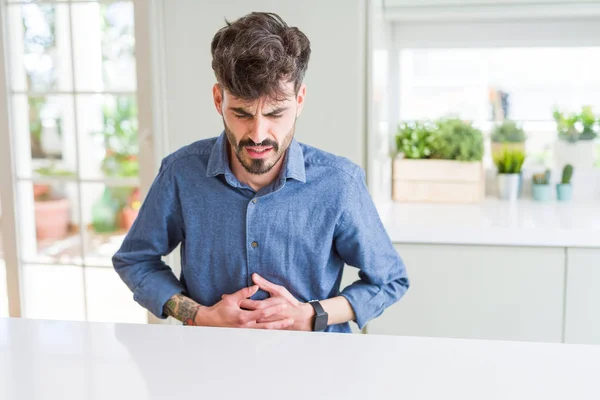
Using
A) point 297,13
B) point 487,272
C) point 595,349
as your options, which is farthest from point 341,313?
point 297,13

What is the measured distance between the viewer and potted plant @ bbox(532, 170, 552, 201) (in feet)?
9.47

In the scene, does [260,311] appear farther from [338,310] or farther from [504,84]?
[504,84]

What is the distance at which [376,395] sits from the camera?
912 millimetres

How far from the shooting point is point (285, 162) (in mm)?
1478

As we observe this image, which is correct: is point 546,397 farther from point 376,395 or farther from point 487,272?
point 487,272

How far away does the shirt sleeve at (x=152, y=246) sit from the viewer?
153cm

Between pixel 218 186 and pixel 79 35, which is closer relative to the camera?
pixel 218 186

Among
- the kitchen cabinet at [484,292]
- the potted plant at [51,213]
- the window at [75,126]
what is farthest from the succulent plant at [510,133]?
the potted plant at [51,213]

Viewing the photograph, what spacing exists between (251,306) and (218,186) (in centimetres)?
27

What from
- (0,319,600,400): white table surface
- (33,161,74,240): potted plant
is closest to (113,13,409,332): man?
(0,319,600,400): white table surface

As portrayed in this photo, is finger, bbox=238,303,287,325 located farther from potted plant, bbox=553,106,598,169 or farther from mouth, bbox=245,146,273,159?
potted plant, bbox=553,106,598,169

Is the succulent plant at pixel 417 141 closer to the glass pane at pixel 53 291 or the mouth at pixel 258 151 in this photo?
the glass pane at pixel 53 291

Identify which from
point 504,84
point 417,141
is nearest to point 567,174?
point 504,84

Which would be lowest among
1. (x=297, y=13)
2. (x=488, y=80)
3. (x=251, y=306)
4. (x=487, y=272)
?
(x=487, y=272)
